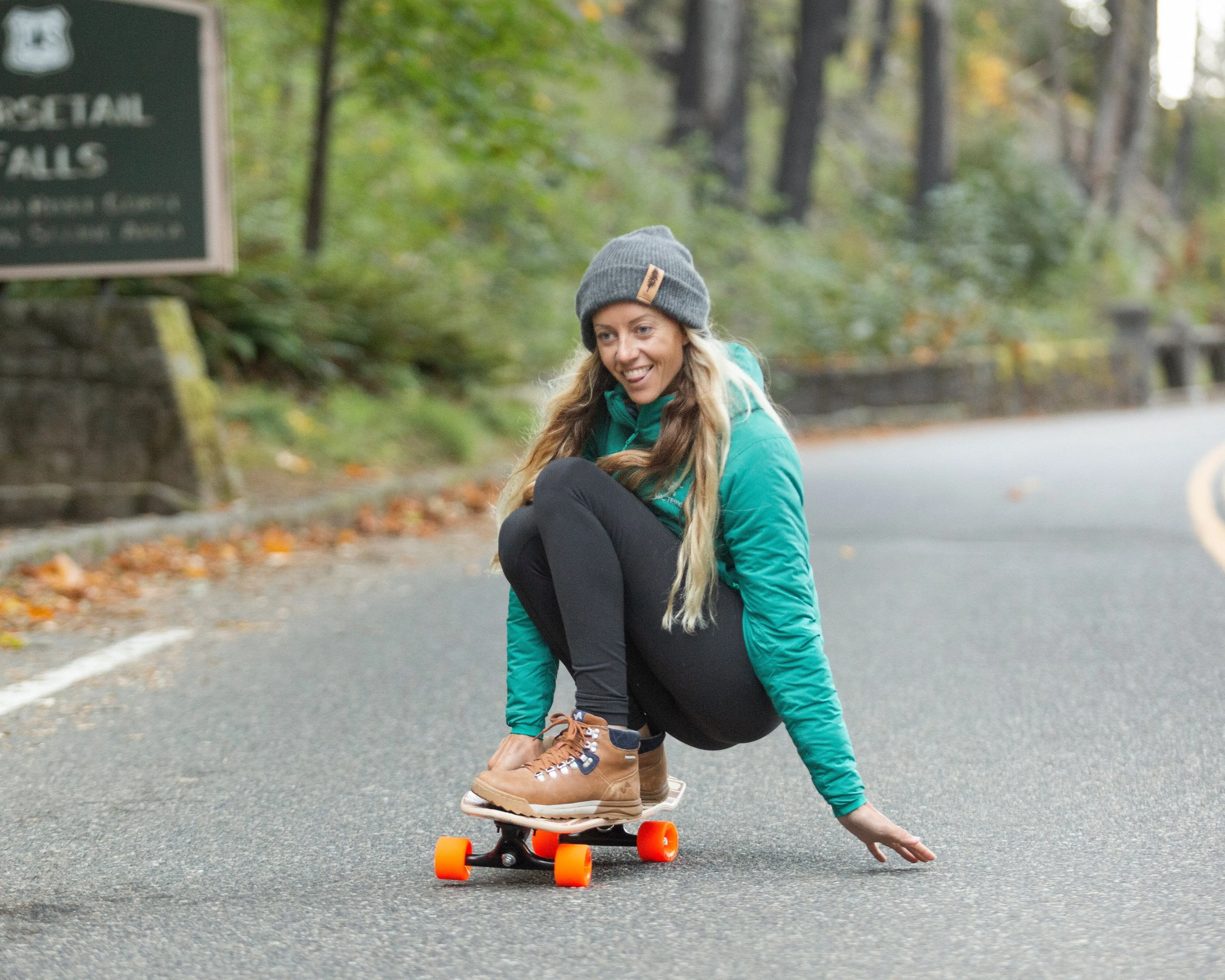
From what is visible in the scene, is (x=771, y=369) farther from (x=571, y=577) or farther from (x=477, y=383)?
(x=571, y=577)

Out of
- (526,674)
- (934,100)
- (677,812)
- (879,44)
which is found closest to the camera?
(526,674)

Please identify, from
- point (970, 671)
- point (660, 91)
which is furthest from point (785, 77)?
point (970, 671)

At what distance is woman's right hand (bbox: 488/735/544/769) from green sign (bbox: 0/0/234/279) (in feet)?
20.0

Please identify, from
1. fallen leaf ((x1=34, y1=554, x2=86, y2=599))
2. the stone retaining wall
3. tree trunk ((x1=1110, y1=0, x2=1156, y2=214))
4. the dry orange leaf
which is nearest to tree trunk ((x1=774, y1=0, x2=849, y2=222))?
tree trunk ((x1=1110, y1=0, x2=1156, y2=214))

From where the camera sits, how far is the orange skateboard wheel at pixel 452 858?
9.95 feet

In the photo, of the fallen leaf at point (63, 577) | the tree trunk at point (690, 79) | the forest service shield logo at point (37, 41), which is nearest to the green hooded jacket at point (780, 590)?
the fallen leaf at point (63, 577)

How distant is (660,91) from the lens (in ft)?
117

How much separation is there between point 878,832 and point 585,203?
17067 millimetres

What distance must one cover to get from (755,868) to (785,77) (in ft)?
106

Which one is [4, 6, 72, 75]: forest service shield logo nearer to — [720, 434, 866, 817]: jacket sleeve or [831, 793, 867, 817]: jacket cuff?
[720, 434, 866, 817]: jacket sleeve

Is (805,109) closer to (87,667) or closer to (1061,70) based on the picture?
(1061,70)

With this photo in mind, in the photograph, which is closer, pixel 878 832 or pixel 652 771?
pixel 878 832

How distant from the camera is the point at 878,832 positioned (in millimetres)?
2973

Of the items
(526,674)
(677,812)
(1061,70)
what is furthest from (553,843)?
(1061,70)
